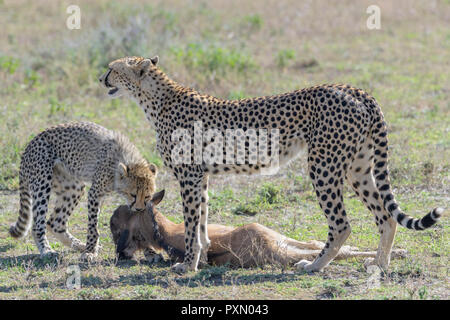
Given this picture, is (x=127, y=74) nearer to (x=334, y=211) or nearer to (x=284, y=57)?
(x=334, y=211)

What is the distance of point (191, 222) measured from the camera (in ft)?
23.7

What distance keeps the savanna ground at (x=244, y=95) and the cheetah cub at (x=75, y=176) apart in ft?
1.08

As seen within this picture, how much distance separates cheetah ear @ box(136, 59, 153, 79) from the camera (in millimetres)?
7688

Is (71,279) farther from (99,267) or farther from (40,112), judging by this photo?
(40,112)

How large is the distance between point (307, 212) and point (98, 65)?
6.89 m

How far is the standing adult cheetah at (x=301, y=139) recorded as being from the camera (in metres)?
6.78

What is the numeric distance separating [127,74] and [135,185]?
43.7 inches

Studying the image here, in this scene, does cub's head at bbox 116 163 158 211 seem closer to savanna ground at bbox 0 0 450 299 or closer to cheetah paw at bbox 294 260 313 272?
savanna ground at bbox 0 0 450 299

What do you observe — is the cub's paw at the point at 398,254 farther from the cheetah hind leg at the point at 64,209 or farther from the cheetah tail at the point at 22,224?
the cheetah tail at the point at 22,224

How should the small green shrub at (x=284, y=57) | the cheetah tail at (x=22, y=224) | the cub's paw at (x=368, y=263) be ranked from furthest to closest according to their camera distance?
the small green shrub at (x=284, y=57) → the cheetah tail at (x=22, y=224) → the cub's paw at (x=368, y=263)

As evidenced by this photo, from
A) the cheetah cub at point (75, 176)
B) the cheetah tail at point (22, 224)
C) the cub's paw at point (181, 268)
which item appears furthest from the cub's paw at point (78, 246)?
the cub's paw at point (181, 268)

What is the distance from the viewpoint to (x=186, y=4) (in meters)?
20.2

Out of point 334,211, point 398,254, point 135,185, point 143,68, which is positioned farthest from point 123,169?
point 398,254
